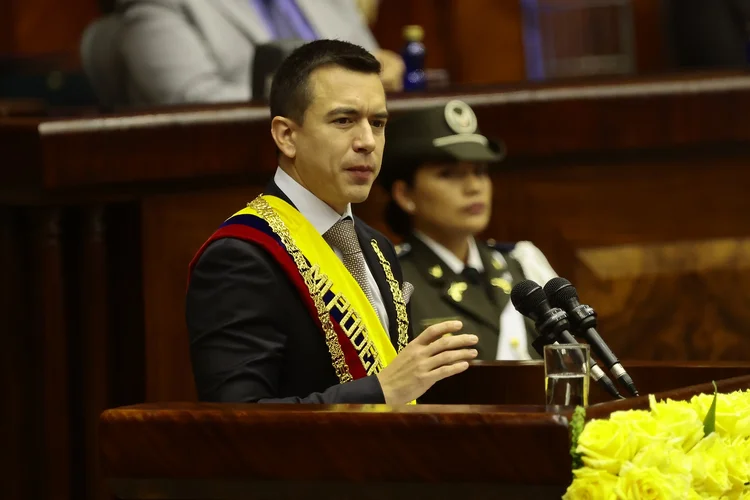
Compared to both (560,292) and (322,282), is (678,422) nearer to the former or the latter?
(560,292)

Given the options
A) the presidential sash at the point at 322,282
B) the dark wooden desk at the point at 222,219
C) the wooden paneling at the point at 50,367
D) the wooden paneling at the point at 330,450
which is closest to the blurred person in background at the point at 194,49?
the dark wooden desk at the point at 222,219

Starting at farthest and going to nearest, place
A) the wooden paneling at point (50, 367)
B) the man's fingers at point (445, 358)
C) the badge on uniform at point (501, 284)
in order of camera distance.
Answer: the badge on uniform at point (501, 284) < the wooden paneling at point (50, 367) < the man's fingers at point (445, 358)

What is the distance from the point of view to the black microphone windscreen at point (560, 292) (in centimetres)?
167

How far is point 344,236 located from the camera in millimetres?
1938

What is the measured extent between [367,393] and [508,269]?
1.22m

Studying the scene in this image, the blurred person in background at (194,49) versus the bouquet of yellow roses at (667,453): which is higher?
the blurred person in background at (194,49)

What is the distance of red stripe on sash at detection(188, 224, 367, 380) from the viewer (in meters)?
1.84

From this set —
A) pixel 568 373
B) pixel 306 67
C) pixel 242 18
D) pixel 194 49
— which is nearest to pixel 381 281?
pixel 306 67

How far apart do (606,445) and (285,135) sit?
792 millimetres

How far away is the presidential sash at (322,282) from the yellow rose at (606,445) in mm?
563

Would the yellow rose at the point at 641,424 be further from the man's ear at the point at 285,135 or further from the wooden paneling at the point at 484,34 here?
the wooden paneling at the point at 484,34

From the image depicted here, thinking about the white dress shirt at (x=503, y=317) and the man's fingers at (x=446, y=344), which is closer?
the man's fingers at (x=446, y=344)

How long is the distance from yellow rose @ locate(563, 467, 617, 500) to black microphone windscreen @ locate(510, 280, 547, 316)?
0.34 meters

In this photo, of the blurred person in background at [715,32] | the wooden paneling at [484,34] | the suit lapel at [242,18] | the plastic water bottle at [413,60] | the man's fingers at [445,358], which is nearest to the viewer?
the man's fingers at [445,358]
